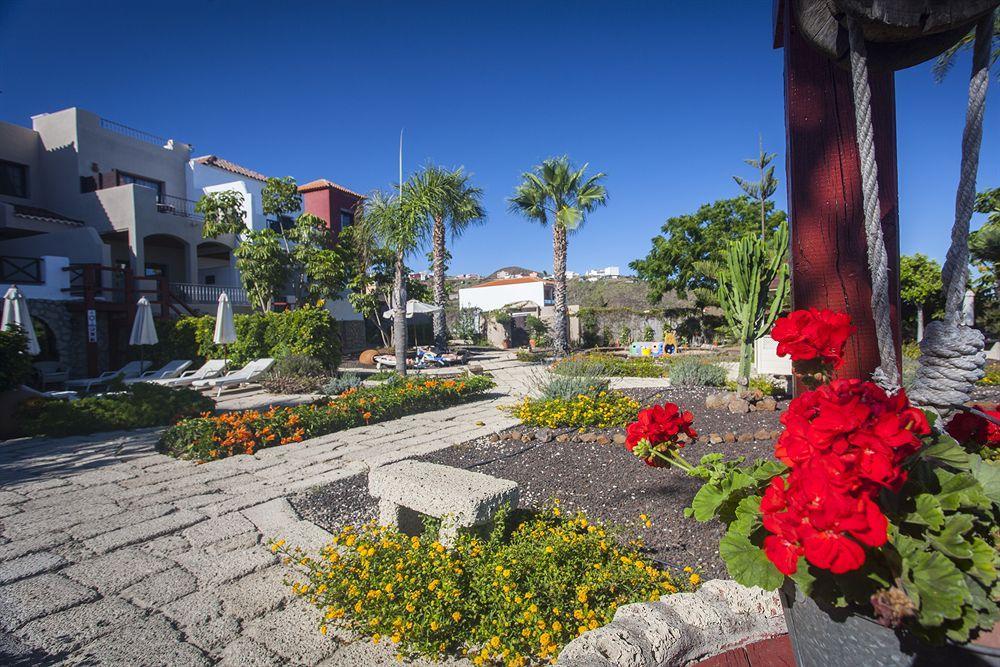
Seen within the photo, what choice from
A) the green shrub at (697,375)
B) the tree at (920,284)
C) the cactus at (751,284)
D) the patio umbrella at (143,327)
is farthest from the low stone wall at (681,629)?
the tree at (920,284)

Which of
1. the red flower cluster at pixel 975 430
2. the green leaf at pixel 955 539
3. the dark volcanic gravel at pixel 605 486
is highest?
the red flower cluster at pixel 975 430

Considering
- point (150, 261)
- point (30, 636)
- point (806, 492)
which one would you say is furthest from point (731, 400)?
point (150, 261)

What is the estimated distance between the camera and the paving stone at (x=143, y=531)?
318 cm

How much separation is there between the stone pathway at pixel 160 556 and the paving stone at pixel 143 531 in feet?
0.04

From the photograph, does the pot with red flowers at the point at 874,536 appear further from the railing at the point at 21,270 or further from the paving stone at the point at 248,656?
the railing at the point at 21,270

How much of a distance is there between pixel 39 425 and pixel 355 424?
4062 millimetres

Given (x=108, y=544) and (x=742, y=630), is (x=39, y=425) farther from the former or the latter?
(x=742, y=630)

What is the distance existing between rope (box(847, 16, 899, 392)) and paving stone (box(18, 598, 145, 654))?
306 cm

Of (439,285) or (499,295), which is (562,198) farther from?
(499,295)

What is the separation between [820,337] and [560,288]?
1871 cm

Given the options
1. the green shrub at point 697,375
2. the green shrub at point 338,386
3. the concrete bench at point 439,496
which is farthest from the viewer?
the green shrub at point 338,386

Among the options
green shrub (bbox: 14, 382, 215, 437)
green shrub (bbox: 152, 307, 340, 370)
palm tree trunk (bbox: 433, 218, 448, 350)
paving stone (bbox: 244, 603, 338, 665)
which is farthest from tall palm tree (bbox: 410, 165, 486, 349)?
paving stone (bbox: 244, 603, 338, 665)

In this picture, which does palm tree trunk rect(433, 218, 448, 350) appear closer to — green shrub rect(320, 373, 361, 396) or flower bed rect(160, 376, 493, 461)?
green shrub rect(320, 373, 361, 396)

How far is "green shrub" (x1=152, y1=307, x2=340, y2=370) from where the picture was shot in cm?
1274
